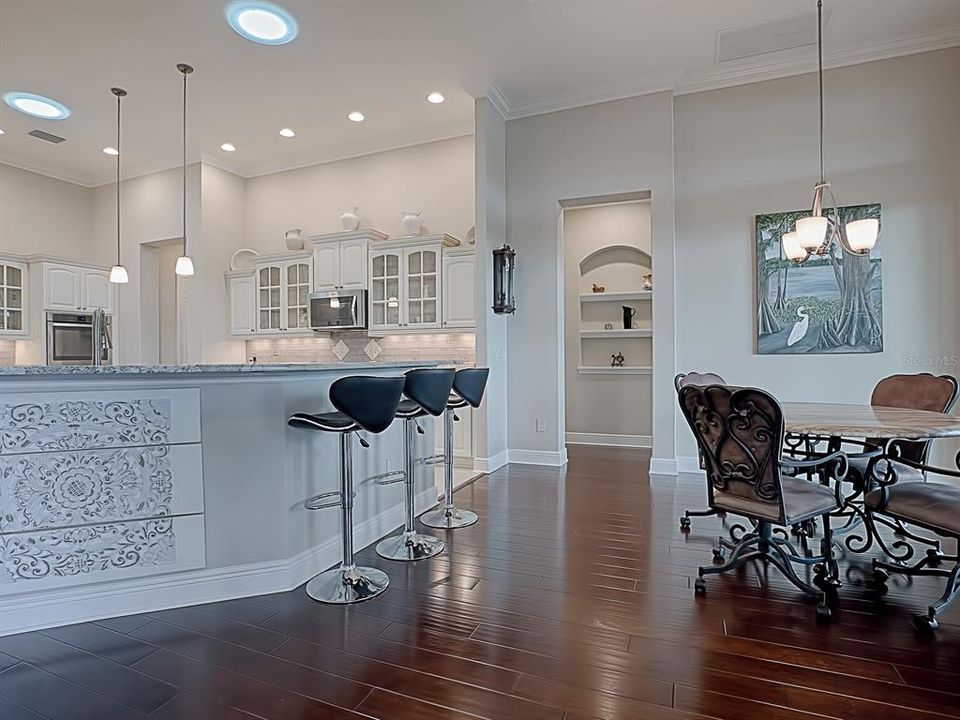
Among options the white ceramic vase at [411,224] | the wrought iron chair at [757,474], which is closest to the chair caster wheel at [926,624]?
the wrought iron chair at [757,474]

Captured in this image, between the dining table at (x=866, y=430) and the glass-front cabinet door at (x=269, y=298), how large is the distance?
18.8 feet

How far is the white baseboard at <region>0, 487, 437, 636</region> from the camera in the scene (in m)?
2.13

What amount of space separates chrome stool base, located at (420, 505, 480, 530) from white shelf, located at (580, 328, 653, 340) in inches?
145

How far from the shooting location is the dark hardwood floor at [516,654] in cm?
167

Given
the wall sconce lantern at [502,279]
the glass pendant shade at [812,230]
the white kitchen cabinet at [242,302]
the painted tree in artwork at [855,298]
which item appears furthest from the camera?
the white kitchen cabinet at [242,302]

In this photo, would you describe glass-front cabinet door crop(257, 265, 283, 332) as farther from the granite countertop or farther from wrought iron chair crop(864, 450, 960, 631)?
wrought iron chair crop(864, 450, 960, 631)

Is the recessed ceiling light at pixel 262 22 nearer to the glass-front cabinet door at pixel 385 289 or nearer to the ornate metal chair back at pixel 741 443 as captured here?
the glass-front cabinet door at pixel 385 289

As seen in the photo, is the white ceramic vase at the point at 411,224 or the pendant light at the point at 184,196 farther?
the white ceramic vase at the point at 411,224

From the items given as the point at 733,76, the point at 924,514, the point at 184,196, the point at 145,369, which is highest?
the point at 733,76

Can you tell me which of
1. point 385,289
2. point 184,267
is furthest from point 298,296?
point 184,267

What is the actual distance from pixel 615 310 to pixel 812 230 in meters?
3.61

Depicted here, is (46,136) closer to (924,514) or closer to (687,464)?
(687,464)

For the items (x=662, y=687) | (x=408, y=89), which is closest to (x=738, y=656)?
(x=662, y=687)

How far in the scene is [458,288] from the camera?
18.2ft
